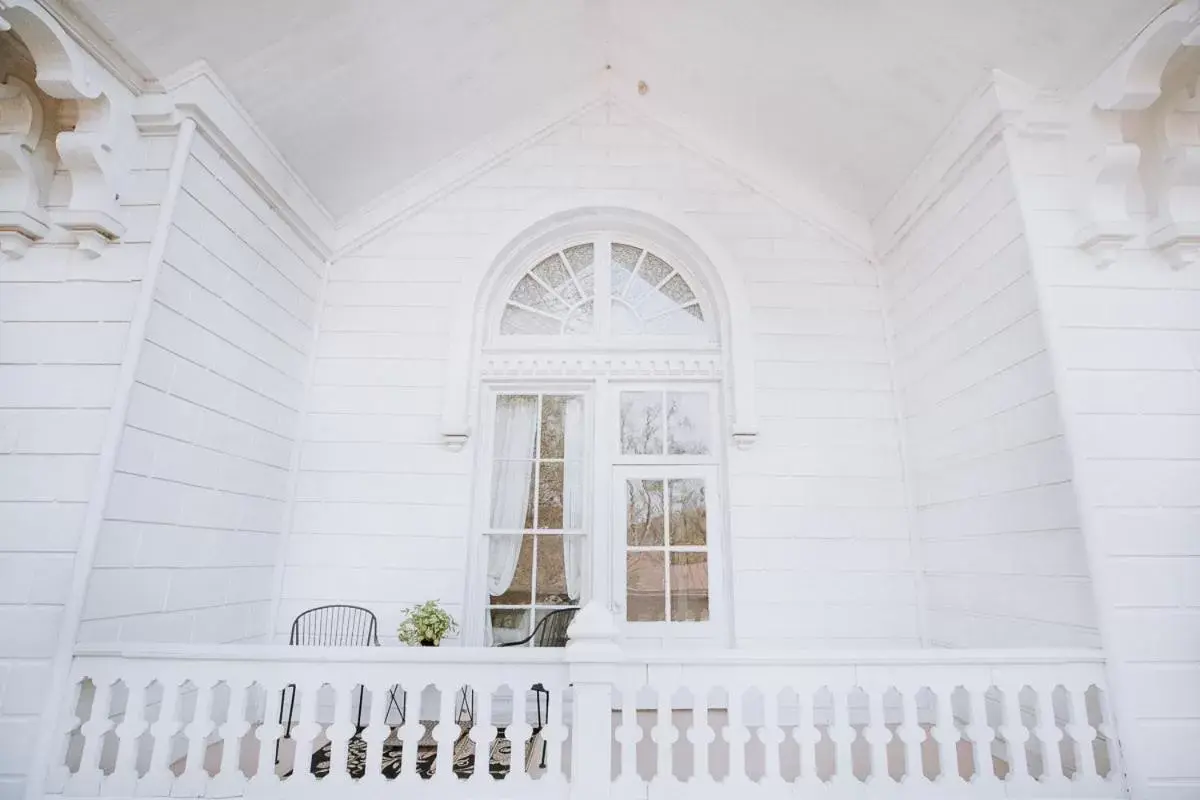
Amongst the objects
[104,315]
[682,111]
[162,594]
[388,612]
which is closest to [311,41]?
[104,315]

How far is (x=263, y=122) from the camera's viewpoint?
3.47 m

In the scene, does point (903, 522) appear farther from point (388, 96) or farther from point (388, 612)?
point (388, 96)

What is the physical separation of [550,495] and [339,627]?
1.52m

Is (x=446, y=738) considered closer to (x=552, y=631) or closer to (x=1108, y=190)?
(x=552, y=631)

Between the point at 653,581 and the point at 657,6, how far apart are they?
3.61m

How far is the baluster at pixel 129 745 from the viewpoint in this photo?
228 cm

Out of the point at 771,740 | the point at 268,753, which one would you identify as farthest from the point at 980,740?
the point at 268,753

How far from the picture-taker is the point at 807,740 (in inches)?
92.2

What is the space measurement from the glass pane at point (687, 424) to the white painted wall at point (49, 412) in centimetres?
307

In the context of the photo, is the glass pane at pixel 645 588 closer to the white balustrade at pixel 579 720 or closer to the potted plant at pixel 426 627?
the potted plant at pixel 426 627

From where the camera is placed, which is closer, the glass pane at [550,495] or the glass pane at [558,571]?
the glass pane at [558,571]

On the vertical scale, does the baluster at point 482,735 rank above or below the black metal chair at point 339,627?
below

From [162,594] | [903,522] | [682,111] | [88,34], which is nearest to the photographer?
[88,34]

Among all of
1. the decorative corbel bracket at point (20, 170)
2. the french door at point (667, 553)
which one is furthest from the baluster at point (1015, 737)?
the decorative corbel bracket at point (20, 170)
